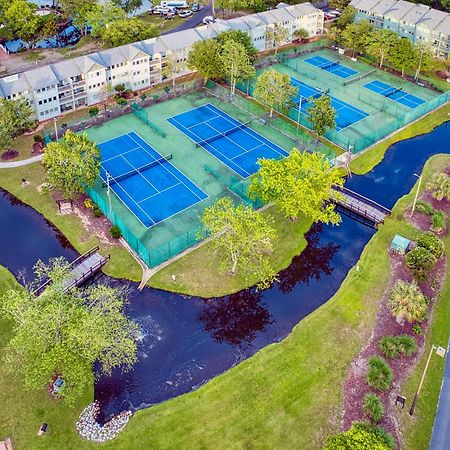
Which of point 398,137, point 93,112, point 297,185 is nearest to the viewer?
point 297,185

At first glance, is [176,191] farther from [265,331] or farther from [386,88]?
[386,88]

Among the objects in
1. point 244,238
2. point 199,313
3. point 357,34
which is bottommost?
point 199,313

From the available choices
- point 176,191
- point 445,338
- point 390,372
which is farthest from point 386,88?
point 390,372

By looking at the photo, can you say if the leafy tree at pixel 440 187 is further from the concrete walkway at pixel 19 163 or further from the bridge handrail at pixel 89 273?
the concrete walkway at pixel 19 163

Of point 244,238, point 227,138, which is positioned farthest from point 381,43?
point 244,238

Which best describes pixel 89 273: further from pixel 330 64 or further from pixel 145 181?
pixel 330 64

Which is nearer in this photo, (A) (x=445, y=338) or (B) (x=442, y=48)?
(A) (x=445, y=338)
